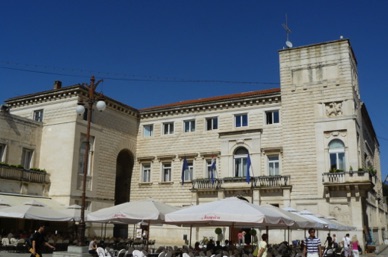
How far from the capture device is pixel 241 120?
3362 cm

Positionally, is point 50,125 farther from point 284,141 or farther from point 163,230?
point 284,141

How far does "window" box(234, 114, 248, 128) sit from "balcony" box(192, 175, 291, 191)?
4584 mm

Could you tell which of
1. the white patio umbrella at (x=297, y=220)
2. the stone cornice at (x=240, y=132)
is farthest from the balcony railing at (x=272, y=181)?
the white patio umbrella at (x=297, y=220)

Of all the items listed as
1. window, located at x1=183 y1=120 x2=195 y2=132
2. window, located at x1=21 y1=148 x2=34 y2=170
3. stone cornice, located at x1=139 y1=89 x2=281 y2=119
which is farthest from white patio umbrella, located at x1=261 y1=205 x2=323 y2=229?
window, located at x1=21 y1=148 x2=34 y2=170

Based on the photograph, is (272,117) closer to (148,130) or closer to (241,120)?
(241,120)

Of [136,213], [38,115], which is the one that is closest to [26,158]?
[38,115]

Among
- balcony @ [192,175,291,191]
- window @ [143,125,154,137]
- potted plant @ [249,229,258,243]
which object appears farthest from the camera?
window @ [143,125,154,137]

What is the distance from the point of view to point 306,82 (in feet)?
102

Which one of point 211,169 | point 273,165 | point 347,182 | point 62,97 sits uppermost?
point 62,97

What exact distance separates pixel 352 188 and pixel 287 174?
4.64 meters

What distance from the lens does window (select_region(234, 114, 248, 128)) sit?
110 feet

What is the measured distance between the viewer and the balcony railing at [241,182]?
3019 cm

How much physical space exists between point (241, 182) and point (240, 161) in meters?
2.09

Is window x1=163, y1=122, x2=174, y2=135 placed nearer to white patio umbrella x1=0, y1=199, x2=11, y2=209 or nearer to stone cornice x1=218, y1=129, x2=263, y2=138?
stone cornice x1=218, y1=129, x2=263, y2=138
